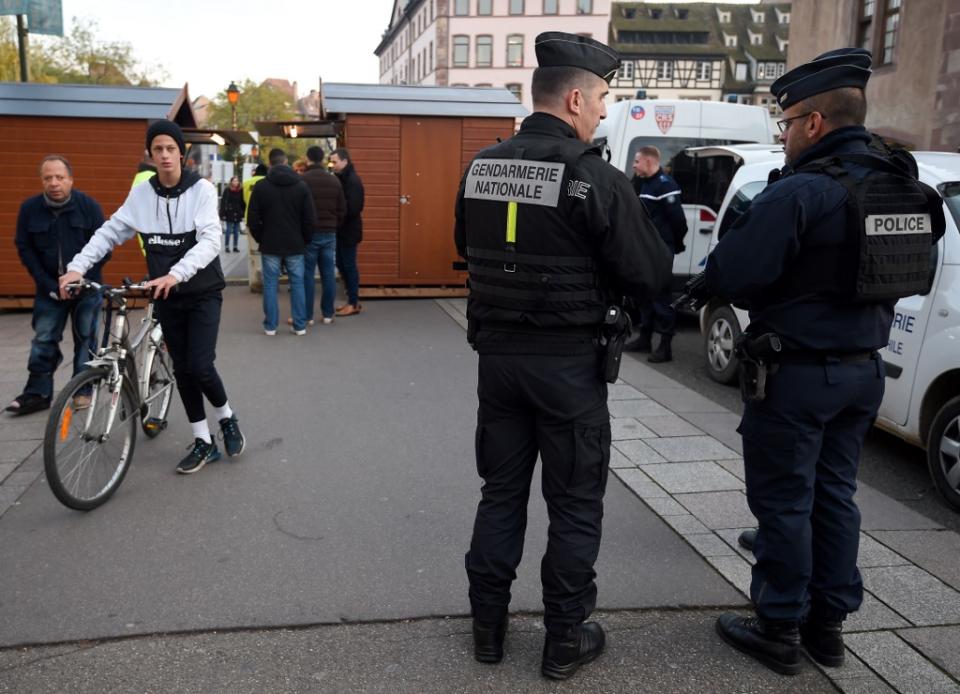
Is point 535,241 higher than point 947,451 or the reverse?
higher

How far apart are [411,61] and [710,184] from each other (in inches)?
3026

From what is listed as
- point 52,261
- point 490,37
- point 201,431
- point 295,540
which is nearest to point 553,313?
point 295,540

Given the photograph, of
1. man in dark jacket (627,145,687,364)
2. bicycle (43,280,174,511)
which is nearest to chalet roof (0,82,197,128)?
man in dark jacket (627,145,687,364)

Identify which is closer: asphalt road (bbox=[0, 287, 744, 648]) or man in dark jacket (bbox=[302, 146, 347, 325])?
asphalt road (bbox=[0, 287, 744, 648])

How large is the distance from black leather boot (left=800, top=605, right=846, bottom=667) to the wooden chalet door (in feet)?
31.3

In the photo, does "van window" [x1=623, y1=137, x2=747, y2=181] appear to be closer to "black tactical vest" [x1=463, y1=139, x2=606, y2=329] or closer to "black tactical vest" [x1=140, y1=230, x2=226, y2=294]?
"black tactical vest" [x1=140, y1=230, x2=226, y2=294]

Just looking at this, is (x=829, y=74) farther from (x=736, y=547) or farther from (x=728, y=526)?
(x=728, y=526)

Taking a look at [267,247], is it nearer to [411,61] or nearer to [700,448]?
[700,448]

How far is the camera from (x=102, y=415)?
470cm

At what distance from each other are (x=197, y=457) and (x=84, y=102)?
7.78 m

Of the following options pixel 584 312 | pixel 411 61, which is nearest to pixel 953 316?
pixel 584 312

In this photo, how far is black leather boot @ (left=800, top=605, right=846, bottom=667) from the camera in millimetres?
3160

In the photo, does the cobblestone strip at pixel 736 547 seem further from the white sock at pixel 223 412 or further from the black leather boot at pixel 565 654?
the white sock at pixel 223 412

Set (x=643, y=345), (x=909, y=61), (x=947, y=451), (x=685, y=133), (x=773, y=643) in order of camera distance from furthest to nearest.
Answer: (x=909, y=61) → (x=685, y=133) → (x=643, y=345) → (x=947, y=451) → (x=773, y=643)
